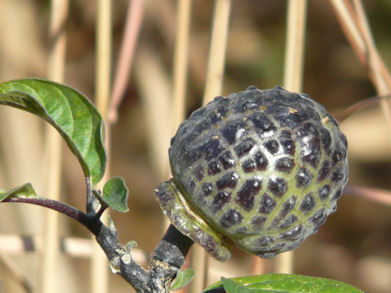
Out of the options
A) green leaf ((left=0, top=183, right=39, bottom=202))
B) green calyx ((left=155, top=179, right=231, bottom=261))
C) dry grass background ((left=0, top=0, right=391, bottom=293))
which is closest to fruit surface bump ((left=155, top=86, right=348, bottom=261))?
green calyx ((left=155, top=179, right=231, bottom=261))

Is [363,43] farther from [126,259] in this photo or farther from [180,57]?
[126,259]

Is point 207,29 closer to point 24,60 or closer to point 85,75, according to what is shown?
point 85,75

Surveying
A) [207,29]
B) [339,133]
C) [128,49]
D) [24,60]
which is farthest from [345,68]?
[339,133]

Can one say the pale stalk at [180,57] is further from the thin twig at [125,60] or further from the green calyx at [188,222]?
the green calyx at [188,222]

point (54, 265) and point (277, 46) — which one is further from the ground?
point (277, 46)

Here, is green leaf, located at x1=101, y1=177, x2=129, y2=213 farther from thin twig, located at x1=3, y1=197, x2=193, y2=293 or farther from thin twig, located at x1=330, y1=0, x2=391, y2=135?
thin twig, located at x1=330, y1=0, x2=391, y2=135

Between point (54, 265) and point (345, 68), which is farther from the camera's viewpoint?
point (345, 68)
